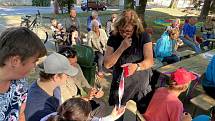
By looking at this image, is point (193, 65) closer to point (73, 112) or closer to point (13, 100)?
point (73, 112)

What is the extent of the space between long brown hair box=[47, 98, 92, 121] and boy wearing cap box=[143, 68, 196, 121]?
1.42 m

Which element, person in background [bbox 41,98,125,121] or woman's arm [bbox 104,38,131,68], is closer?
person in background [bbox 41,98,125,121]

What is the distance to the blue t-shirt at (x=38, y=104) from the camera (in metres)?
2.49

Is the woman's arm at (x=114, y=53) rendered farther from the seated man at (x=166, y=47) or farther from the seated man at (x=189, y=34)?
the seated man at (x=189, y=34)

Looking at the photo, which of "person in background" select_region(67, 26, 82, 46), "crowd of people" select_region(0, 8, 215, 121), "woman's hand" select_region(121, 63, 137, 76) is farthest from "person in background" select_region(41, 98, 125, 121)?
"person in background" select_region(67, 26, 82, 46)

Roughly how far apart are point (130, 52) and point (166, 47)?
3032mm

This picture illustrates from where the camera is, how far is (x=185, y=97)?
5.47m

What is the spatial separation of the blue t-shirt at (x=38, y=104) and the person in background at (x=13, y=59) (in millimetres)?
429

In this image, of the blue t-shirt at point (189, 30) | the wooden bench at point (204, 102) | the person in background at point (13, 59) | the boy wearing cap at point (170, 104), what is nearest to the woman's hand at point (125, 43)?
the boy wearing cap at point (170, 104)

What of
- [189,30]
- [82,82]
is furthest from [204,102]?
[189,30]

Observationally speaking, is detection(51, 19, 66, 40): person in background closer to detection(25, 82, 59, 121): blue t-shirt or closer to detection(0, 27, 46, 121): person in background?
detection(25, 82, 59, 121): blue t-shirt

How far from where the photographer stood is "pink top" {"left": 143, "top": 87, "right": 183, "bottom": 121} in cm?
325

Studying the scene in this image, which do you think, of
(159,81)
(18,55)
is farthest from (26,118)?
(159,81)

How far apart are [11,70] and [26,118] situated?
781 mm
